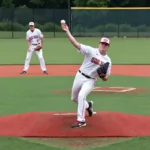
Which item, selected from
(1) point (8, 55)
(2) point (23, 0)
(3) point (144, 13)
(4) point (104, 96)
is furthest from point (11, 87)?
(2) point (23, 0)

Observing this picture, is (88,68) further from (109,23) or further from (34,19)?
(34,19)

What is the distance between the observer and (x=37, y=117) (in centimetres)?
912

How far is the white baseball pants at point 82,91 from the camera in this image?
340 inches

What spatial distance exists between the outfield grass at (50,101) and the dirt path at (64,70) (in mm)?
1802

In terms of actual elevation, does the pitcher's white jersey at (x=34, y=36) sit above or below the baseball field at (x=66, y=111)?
above

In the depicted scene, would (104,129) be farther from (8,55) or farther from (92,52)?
(8,55)

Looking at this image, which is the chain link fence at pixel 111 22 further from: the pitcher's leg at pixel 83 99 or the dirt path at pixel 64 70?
the pitcher's leg at pixel 83 99

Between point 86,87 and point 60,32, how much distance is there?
39.3 meters

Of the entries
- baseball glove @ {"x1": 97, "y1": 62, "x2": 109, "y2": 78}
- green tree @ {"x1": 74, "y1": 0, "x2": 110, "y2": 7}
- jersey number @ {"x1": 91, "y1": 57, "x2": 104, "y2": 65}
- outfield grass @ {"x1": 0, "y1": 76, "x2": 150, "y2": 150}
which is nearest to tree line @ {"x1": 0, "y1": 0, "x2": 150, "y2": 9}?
green tree @ {"x1": 74, "y1": 0, "x2": 110, "y2": 7}

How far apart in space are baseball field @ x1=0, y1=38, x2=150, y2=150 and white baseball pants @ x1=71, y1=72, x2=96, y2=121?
0.28 meters

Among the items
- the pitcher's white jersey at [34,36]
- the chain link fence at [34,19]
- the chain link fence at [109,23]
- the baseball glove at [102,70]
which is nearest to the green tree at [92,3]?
the chain link fence at [34,19]

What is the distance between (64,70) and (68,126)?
36.5ft

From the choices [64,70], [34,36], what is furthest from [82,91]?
[64,70]

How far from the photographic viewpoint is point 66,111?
10.6 m
